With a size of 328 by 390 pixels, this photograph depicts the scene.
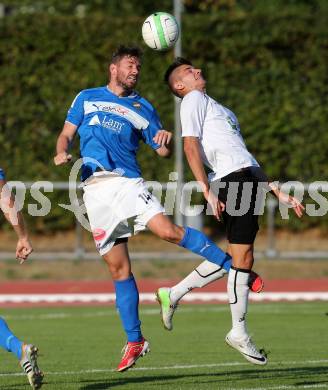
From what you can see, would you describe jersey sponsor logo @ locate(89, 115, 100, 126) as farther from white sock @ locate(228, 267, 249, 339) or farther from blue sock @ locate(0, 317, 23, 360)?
blue sock @ locate(0, 317, 23, 360)

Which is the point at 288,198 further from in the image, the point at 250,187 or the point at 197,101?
the point at 197,101

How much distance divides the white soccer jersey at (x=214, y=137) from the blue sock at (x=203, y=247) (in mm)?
509

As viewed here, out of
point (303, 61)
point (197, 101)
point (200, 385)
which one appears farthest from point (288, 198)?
point (303, 61)

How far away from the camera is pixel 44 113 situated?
901 inches

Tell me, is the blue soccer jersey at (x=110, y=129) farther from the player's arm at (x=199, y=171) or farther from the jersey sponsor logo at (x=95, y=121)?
the player's arm at (x=199, y=171)

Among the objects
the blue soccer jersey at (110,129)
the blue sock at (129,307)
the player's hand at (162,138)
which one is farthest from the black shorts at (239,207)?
the blue sock at (129,307)

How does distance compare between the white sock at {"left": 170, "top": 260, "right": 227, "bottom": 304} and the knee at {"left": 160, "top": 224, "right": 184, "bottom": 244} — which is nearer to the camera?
the knee at {"left": 160, "top": 224, "right": 184, "bottom": 244}

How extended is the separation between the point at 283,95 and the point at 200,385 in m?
14.5

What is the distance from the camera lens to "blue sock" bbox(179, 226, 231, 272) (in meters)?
9.44

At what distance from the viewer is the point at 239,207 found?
9375 mm

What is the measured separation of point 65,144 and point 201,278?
5.49 feet

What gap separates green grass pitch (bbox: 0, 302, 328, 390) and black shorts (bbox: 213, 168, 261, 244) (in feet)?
3.98

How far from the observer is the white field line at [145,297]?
59.1ft

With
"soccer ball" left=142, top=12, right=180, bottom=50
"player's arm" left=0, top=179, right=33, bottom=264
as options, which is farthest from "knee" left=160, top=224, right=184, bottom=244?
"soccer ball" left=142, top=12, right=180, bottom=50
